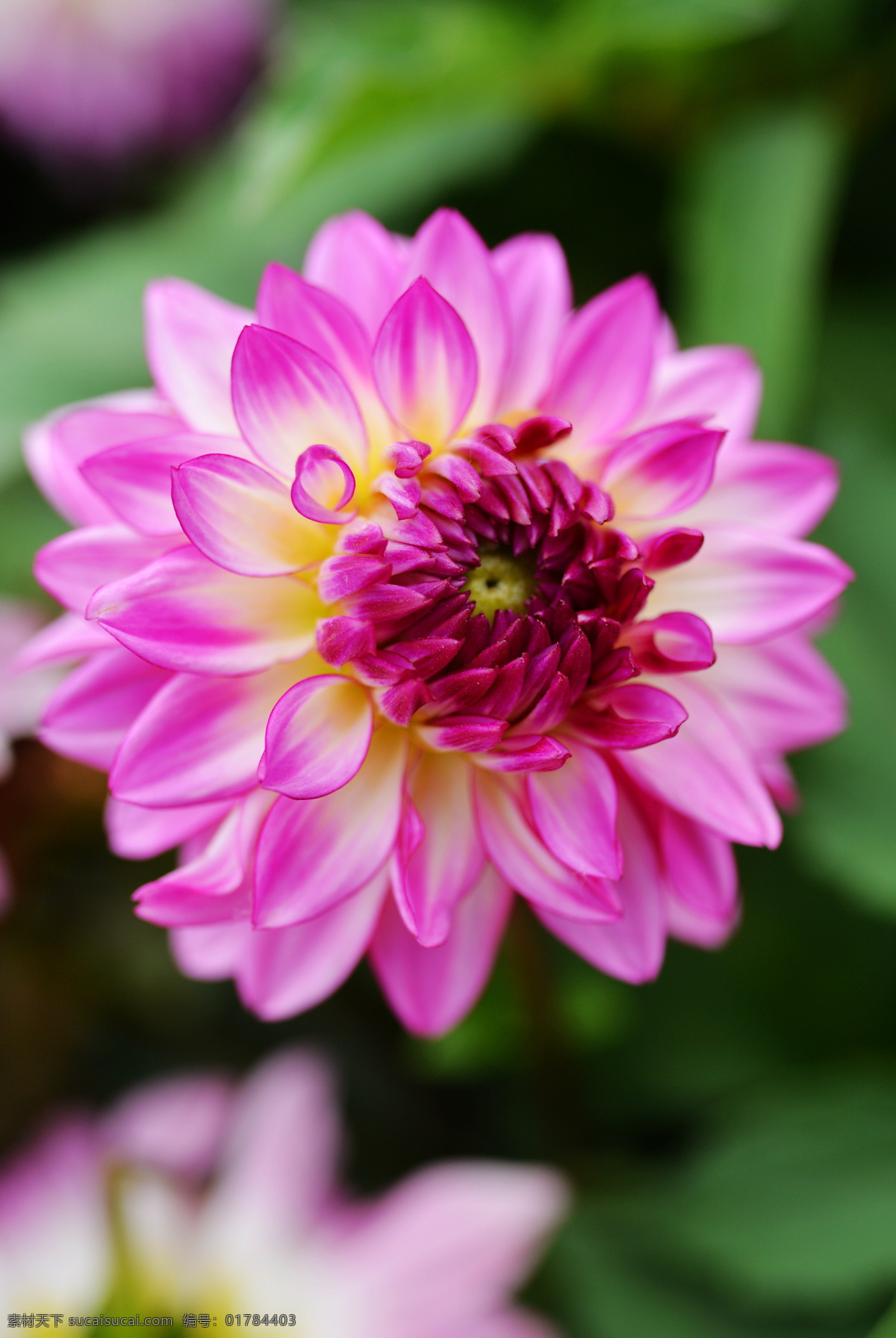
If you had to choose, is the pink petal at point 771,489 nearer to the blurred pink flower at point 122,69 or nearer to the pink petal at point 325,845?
the pink petal at point 325,845

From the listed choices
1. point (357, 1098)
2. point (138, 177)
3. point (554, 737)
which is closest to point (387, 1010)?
point (357, 1098)

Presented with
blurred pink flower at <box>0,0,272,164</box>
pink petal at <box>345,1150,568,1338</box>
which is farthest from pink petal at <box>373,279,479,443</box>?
blurred pink flower at <box>0,0,272,164</box>

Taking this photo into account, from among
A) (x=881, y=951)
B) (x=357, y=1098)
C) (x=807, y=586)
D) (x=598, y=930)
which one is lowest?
(x=357, y=1098)

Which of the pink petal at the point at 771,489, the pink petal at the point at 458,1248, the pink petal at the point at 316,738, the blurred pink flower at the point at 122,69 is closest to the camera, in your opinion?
the pink petal at the point at 316,738

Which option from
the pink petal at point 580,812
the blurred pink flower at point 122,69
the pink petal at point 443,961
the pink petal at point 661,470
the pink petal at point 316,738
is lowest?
the pink petal at point 443,961

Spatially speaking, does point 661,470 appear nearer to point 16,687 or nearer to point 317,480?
point 317,480

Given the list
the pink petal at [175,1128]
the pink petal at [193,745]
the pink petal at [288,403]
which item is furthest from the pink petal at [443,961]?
the pink petal at [175,1128]

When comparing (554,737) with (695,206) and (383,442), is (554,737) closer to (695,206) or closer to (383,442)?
(383,442)
